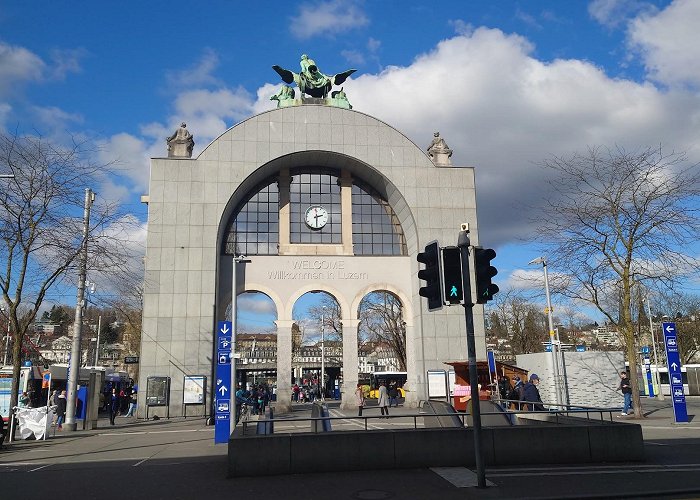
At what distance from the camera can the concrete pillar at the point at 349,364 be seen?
105 ft


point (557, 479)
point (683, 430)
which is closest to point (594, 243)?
point (683, 430)

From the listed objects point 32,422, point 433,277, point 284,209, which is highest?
point 284,209

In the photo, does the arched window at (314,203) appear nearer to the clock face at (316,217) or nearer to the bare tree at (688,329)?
the clock face at (316,217)

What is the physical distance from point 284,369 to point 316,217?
944 centimetres

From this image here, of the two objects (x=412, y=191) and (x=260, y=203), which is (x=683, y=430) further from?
(x=260, y=203)

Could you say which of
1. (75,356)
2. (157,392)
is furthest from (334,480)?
(157,392)

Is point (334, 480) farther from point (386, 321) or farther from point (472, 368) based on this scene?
point (386, 321)

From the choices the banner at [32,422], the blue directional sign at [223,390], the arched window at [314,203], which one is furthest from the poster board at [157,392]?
the blue directional sign at [223,390]

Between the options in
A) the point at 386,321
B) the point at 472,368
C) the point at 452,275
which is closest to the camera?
the point at 472,368

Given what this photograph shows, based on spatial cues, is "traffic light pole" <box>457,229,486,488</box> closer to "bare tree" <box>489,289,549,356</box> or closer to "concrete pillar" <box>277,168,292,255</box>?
"concrete pillar" <box>277,168,292,255</box>

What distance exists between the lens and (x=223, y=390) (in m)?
17.5

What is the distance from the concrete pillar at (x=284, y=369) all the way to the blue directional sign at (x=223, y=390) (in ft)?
46.0

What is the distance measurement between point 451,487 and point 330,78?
30978 mm

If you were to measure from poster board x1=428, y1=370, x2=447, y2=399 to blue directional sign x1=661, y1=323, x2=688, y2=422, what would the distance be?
12.5 metres
